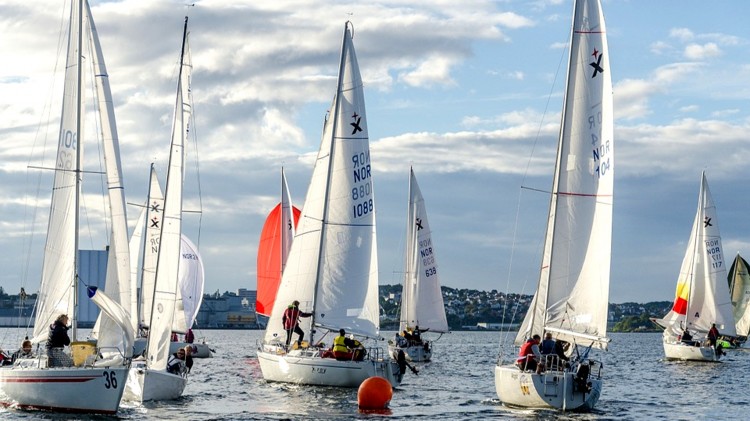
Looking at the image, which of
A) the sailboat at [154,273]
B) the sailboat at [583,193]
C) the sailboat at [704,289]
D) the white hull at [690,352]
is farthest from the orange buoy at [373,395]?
the sailboat at [704,289]

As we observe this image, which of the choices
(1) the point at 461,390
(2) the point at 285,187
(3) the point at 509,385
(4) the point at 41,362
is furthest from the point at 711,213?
(4) the point at 41,362

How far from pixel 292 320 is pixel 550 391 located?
10.4 meters

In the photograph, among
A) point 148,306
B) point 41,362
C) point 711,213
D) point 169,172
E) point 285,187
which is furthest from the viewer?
point 711,213

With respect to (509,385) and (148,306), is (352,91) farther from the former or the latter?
(148,306)

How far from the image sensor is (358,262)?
115 ft

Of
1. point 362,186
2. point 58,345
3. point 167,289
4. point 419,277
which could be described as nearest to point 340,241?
point 362,186

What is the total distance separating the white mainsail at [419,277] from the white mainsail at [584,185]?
26.4m

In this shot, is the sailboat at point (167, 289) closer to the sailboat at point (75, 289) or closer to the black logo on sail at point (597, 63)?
the sailboat at point (75, 289)

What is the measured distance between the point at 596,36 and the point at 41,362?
51.2 ft

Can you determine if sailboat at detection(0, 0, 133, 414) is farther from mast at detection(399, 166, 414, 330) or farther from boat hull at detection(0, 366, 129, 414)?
mast at detection(399, 166, 414, 330)

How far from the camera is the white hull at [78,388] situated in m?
25.4

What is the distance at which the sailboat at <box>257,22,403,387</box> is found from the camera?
34625 mm

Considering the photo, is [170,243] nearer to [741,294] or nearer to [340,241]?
[340,241]

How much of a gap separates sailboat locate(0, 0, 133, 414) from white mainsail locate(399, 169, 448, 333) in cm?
2530
